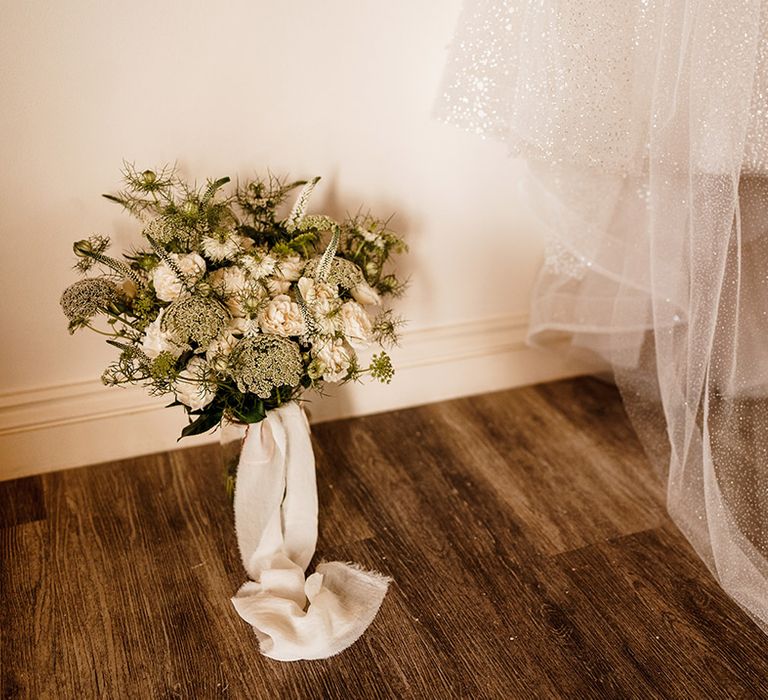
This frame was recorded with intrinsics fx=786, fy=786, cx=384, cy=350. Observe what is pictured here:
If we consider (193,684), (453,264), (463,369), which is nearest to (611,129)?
(453,264)

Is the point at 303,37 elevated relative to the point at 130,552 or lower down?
elevated

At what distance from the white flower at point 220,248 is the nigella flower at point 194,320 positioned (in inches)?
3.8

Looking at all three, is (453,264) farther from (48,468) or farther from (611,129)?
(48,468)

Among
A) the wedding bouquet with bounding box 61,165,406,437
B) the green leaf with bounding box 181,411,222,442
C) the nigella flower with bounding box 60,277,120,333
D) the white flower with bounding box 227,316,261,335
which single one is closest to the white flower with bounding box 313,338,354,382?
the wedding bouquet with bounding box 61,165,406,437

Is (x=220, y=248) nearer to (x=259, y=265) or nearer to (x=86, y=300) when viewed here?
(x=259, y=265)

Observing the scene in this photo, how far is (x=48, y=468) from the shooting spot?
66.0 inches

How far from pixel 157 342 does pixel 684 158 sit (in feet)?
3.02

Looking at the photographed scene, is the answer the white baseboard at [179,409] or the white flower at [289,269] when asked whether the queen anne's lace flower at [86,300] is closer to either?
the white flower at [289,269]

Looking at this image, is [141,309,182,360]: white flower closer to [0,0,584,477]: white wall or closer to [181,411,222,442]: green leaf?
[181,411,222,442]: green leaf

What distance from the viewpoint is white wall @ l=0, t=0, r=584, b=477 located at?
1.40 meters

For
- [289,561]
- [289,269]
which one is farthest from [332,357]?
[289,561]

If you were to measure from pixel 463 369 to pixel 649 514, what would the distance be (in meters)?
0.58

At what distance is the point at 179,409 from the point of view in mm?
1730

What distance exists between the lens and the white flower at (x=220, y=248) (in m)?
1.30
